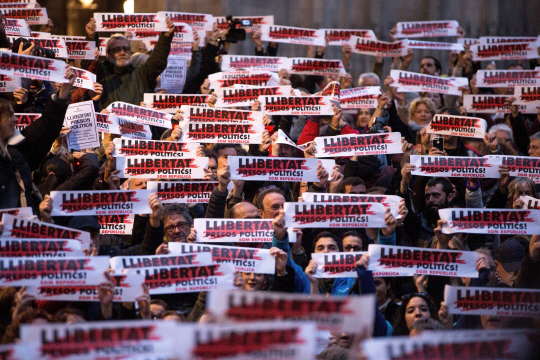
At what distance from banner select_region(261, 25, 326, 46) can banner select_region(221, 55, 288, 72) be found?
2.14ft

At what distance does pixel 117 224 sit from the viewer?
18.5 ft

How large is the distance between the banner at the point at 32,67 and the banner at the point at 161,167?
0.83 m

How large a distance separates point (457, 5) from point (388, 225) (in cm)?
728

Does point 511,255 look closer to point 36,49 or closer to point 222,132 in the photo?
point 222,132

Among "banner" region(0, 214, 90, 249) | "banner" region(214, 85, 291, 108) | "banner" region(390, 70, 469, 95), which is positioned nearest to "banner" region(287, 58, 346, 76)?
"banner" region(390, 70, 469, 95)

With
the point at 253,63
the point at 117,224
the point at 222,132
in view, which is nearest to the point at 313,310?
the point at 117,224

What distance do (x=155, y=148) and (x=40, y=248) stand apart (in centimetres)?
180

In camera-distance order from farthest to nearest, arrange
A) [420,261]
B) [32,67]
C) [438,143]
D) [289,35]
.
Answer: [289,35], [438,143], [32,67], [420,261]

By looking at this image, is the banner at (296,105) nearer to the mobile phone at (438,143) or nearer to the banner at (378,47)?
the mobile phone at (438,143)

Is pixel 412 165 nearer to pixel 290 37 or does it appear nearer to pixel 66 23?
pixel 290 37

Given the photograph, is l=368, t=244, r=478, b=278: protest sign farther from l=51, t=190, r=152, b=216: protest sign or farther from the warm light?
the warm light

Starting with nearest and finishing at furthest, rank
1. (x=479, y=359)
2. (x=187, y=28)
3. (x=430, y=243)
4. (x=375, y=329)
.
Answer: (x=479, y=359) < (x=375, y=329) < (x=430, y=243) < (x=187, y=28)

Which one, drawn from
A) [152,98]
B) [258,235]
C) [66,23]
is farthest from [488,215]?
[66,23]

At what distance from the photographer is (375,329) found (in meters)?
4.52
